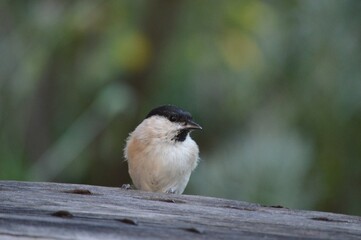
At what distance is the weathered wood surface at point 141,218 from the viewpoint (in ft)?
7.47

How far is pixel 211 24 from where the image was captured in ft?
33.1

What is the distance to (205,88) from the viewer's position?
9.93m

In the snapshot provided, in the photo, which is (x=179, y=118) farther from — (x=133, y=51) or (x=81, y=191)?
(x=133, y=51)

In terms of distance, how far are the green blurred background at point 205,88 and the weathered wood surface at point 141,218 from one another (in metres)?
4.24

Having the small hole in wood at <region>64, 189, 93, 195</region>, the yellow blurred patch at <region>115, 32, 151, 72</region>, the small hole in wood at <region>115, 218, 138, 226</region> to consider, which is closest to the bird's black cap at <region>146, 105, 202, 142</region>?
the small hole in wood at <region>64, 189, 93, 195</region>

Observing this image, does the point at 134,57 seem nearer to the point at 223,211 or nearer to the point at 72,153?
the point at 72,153

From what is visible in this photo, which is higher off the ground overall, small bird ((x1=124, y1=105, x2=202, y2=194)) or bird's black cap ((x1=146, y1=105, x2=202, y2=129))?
bird's black cap ((x1=146, y1=105, x2=202, y2=129))

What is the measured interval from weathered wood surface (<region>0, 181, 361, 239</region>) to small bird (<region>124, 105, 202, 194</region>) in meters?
2.01

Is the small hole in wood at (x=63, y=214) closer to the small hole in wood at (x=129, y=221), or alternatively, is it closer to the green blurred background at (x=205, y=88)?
the small hole in wood at (x=129, y=221)

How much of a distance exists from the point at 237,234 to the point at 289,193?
5950 millimetres

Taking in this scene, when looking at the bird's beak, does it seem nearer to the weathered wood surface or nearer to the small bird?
the small bird

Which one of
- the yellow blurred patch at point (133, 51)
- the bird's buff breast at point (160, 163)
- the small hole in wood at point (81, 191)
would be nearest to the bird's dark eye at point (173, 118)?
the bird's buff breast at point (160, 163)

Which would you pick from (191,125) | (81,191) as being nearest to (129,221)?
(81,191)

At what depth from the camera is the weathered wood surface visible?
2.28 meters
